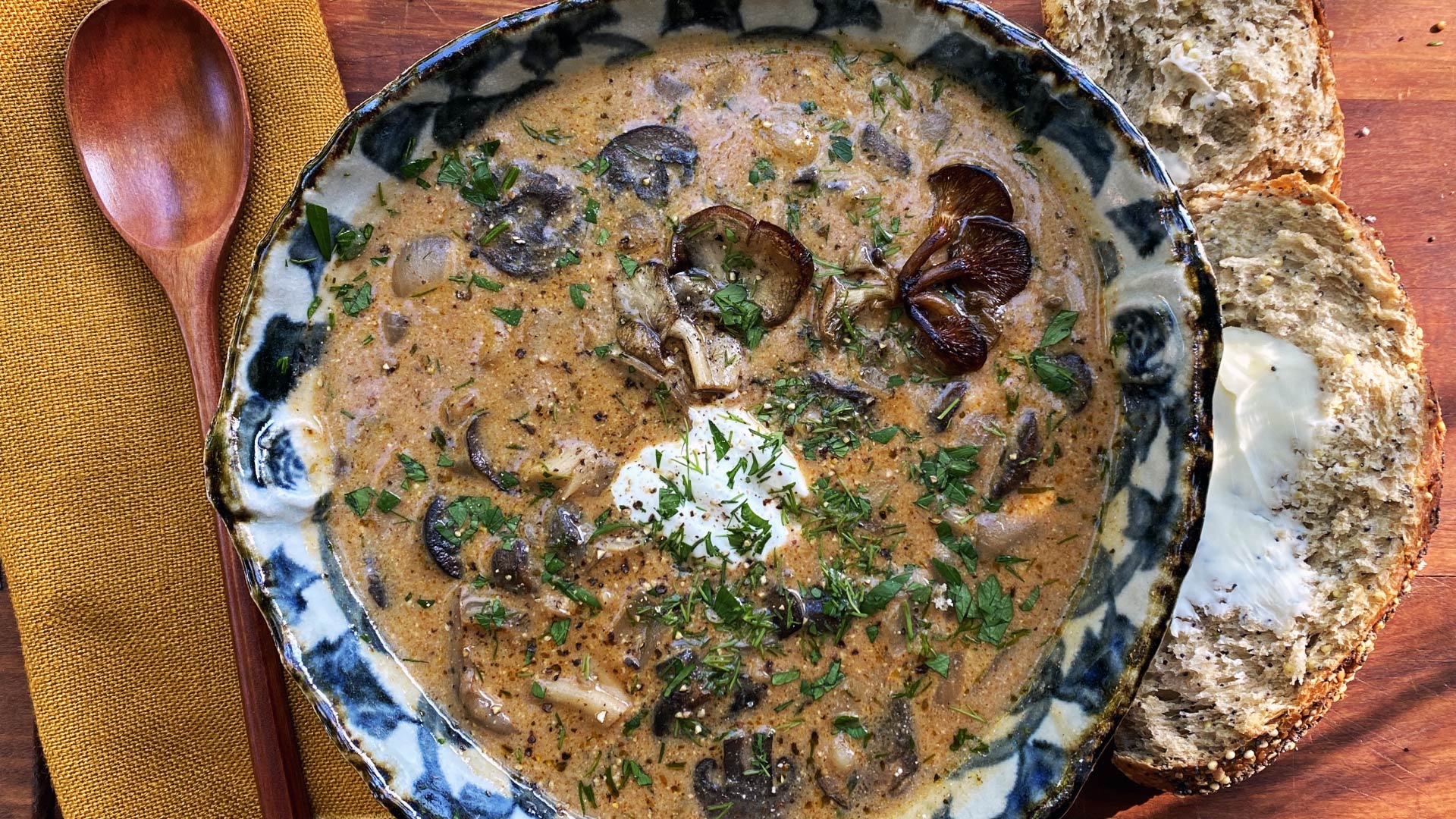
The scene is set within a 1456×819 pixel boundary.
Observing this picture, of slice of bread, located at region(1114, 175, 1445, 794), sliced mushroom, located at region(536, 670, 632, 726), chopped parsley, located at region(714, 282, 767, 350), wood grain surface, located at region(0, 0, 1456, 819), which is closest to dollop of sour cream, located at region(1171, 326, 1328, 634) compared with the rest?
slice of bread, located at region(1114, 175, 1445, 794)

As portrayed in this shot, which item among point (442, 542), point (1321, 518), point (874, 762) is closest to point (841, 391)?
point (874, 762)

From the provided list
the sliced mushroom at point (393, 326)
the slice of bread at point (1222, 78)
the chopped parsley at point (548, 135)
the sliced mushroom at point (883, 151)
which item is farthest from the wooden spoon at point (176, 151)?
the slice of bread at point (1222, 78)

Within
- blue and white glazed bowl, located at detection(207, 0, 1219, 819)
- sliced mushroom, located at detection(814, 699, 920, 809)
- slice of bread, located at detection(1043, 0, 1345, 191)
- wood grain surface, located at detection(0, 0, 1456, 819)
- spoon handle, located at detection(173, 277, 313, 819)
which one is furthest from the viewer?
wood grain surface, located at detection(0, 0, 1456, 819)

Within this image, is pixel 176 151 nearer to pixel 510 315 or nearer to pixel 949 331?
pixel 510 315

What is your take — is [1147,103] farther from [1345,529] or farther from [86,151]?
[86,151]

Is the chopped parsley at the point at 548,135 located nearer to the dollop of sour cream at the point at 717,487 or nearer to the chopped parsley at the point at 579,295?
the chopped parsley at the point at 579,295

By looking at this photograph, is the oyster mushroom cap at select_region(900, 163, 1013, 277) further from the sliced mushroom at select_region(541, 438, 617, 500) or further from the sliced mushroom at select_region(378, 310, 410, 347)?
the sliced mushroom at select_region(378, 310, 410, 347)
